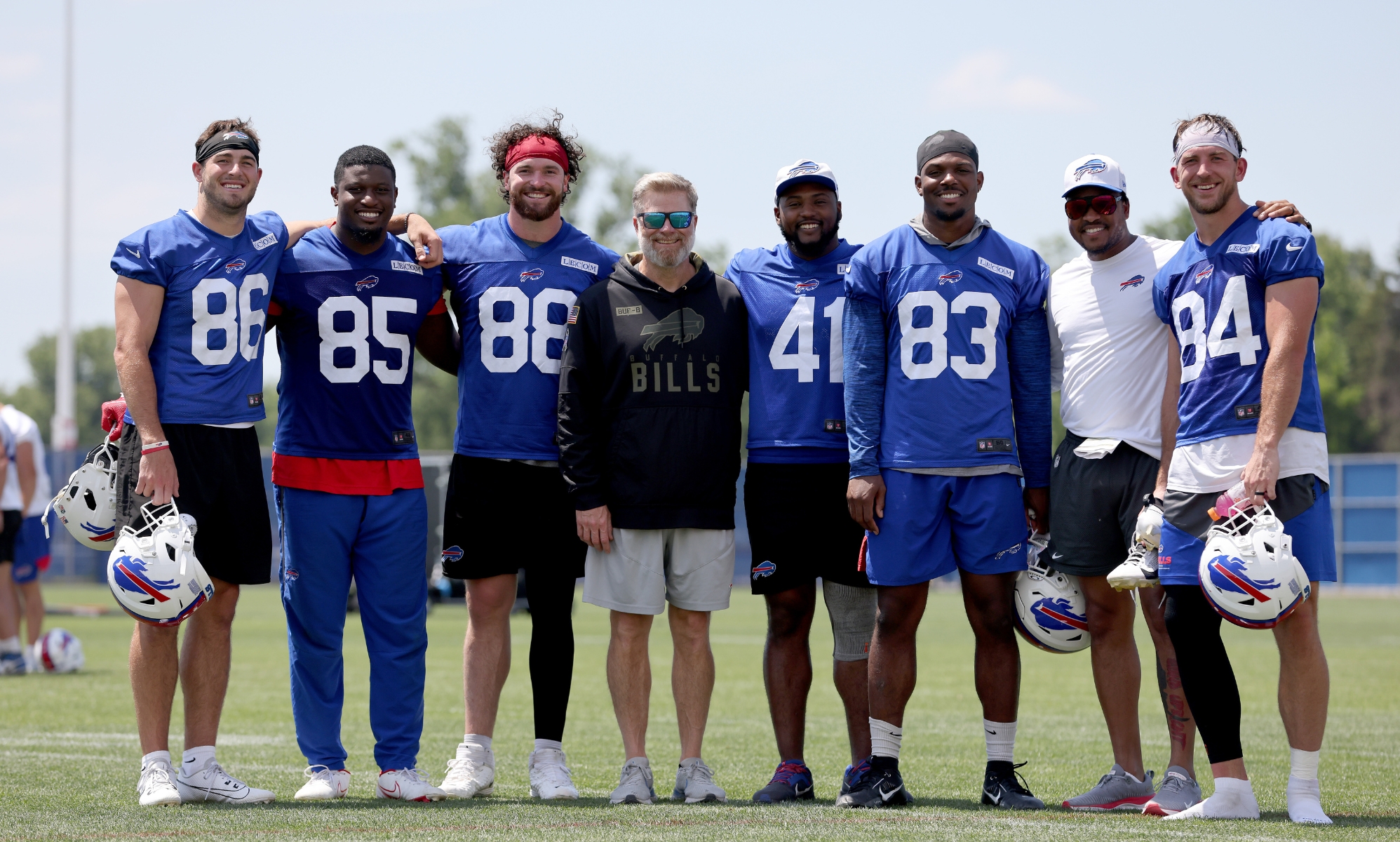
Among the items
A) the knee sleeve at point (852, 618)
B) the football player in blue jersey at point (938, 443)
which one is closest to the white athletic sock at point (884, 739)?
the football player in blue jersey at point (938, 443)

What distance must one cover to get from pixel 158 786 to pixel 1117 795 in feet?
12.4

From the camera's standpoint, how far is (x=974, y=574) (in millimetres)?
5734

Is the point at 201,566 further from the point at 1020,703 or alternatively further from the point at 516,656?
the point at 516,656

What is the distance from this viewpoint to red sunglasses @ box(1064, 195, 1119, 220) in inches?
234

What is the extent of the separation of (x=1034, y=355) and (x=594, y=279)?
1.91 metres

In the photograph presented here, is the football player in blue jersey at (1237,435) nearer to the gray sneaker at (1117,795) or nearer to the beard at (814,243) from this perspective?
the gray sneaker at (1117,795)

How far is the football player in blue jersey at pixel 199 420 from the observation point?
18.2 ft

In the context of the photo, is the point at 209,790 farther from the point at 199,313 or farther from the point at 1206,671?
the point at 1206,671

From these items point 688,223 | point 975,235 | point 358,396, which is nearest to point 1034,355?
point 975,235

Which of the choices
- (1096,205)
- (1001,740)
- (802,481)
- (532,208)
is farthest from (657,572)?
(1096,205)

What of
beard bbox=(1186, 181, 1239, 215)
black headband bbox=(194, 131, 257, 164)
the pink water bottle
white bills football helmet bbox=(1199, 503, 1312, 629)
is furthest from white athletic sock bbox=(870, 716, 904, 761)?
black headband bbox=(194, 131, 257, 164)

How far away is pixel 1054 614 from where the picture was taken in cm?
582

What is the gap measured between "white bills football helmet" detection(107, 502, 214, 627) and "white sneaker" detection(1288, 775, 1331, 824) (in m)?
4.06

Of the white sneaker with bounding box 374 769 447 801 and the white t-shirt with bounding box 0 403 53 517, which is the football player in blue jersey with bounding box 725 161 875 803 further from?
the white t-shirt with bounding box 0 403 53 517
